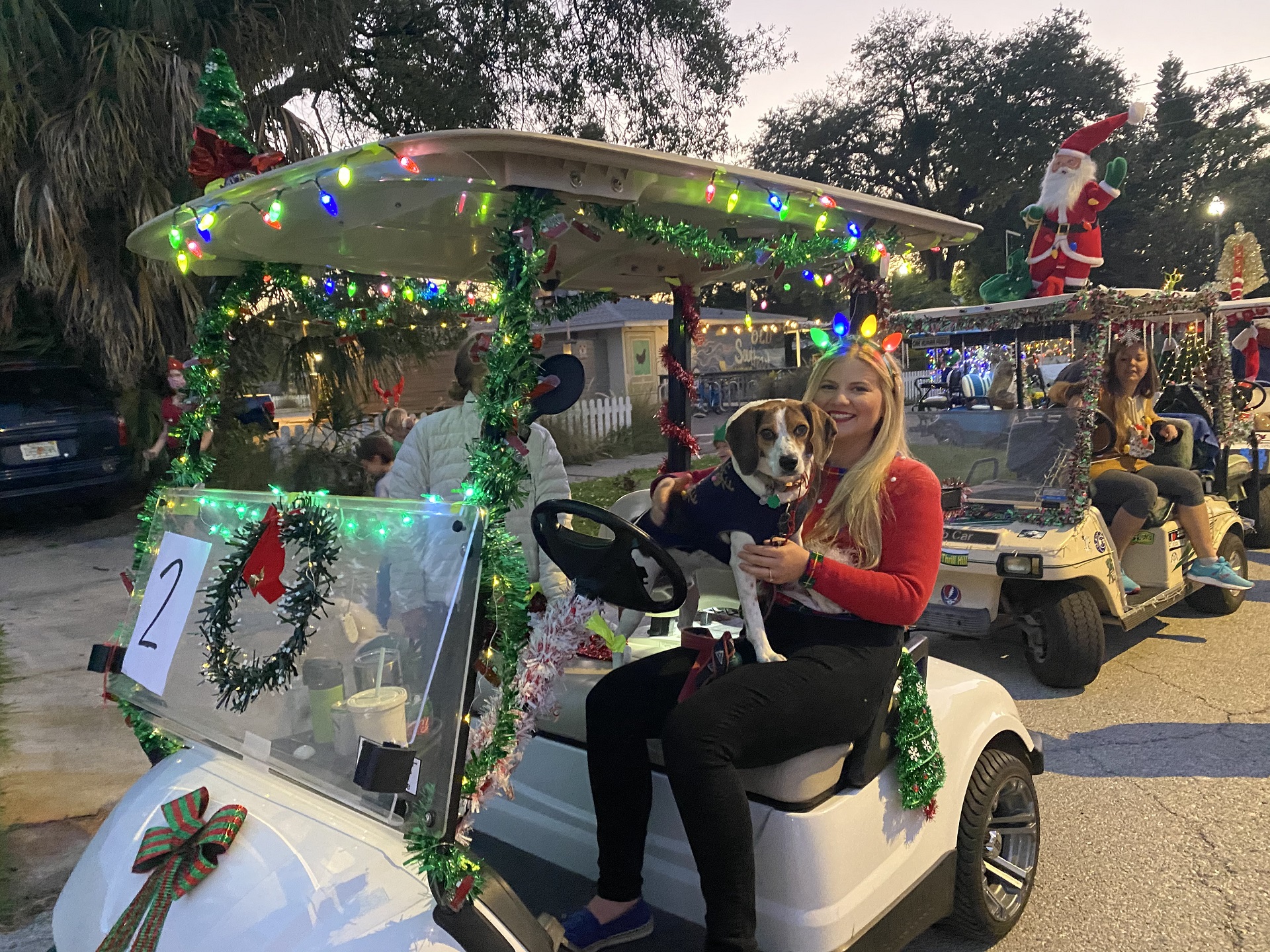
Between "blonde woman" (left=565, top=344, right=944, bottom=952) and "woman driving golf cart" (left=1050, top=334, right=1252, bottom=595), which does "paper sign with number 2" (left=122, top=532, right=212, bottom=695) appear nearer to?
"blonde woman" (left=565, top=344, right=944, bottom=952)

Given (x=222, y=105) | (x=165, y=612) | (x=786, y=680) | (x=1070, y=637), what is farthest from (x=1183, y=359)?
(x=165, y=612)

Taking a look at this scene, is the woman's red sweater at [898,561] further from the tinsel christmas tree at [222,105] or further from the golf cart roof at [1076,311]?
the golf cart roof at [1076,311]

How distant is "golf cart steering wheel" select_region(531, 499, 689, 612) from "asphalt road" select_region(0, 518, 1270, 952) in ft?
2.46

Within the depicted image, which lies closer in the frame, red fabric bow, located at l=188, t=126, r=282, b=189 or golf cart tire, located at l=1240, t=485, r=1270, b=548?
red fabric bow, located at l=188, t=126, r=282, b=189

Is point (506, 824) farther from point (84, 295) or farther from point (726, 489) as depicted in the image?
point (84, 295)

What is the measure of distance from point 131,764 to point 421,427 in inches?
76.3

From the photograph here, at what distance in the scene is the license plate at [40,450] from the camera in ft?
26.5

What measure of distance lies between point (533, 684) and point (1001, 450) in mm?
4245

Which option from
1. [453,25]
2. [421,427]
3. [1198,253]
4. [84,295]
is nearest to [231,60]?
[84,295]

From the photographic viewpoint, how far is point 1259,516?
7.12 meters

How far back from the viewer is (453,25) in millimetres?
10984

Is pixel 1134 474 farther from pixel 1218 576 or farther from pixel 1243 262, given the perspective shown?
pixel 1243 262

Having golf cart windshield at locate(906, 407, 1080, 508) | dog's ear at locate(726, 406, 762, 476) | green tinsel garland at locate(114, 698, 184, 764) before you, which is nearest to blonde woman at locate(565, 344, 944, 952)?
dog's ear at locate(726, 406, 762, 476)

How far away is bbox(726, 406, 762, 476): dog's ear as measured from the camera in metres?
2.07
